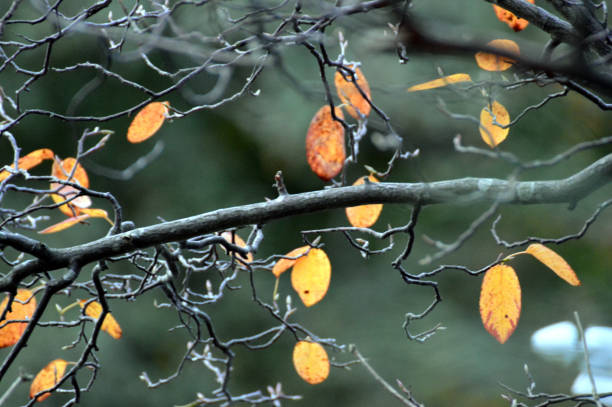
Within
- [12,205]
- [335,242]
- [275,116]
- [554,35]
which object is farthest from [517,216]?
[12,205]

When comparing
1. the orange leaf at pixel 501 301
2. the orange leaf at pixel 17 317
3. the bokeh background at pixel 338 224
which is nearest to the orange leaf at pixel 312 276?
the orange leaf at pixel 501 301

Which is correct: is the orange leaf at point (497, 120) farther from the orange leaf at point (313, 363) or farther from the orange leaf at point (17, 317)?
the orange leaf at point (17, 317)

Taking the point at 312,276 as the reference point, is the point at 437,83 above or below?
above

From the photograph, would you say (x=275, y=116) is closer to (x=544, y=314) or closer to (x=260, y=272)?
(x=260, y=272)

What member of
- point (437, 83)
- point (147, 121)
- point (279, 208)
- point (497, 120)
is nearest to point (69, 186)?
point (147, 121)

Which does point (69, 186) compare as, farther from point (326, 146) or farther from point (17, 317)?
point (326, 146)

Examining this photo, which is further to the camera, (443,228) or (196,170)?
(196,170)
